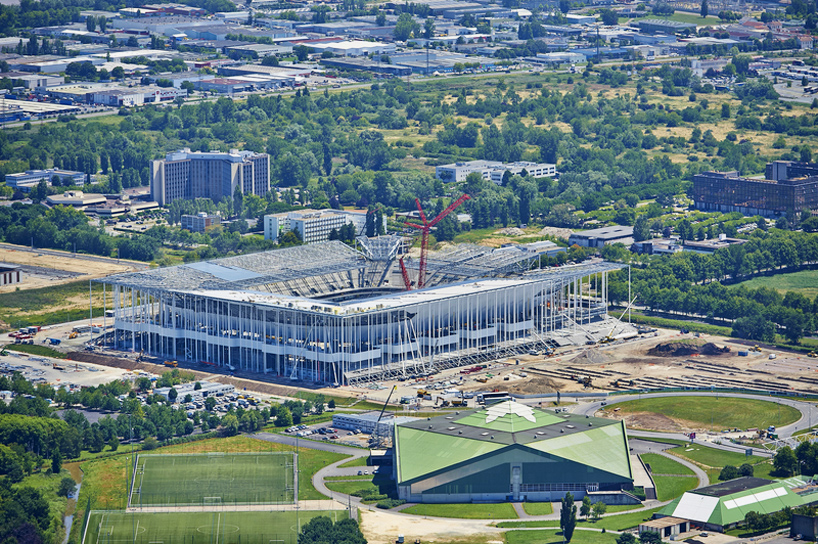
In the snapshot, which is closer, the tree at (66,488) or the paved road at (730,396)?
the tree at (66,488)

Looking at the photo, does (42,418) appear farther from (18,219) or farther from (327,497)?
(18,219)

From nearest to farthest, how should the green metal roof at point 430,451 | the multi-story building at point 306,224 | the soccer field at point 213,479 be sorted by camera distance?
1. the soccer field at point 213,479
2. the green metal roof at point 430,451
3. the multi-story building at point 306,224

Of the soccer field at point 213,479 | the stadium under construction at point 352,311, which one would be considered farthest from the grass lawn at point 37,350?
the soccer field at point 213,479

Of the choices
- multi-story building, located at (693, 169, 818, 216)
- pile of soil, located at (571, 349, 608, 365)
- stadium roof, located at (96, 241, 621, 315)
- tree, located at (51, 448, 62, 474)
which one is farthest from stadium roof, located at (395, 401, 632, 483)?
multi-story building, located at (693, 169, 818, 216)

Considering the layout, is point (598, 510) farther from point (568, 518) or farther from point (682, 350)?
point (682, 350)

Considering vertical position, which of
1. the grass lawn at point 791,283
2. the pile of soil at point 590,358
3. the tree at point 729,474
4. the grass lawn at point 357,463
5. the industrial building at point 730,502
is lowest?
the pile of soil at point 590,358

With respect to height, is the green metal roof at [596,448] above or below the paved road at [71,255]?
above

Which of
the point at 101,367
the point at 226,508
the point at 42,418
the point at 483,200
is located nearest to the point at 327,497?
the point at 226,508

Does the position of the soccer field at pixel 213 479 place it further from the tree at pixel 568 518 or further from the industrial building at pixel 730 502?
the industrial building at pixel 730 502

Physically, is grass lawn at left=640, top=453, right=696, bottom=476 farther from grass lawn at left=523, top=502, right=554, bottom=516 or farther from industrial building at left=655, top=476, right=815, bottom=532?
grass lawn at left=523, top=502, right=554, bottom=516
